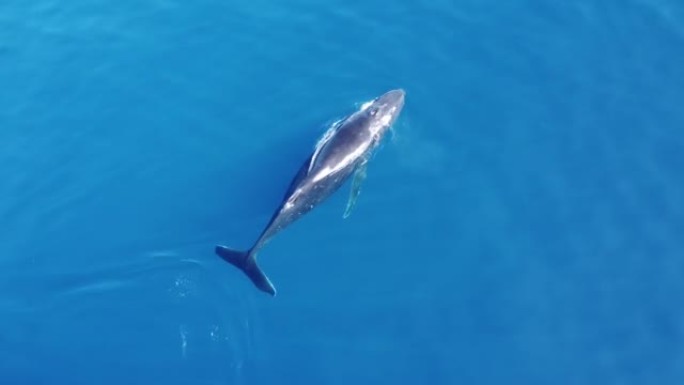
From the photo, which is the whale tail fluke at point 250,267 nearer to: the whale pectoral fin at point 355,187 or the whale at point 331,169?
the whale at point 331,169

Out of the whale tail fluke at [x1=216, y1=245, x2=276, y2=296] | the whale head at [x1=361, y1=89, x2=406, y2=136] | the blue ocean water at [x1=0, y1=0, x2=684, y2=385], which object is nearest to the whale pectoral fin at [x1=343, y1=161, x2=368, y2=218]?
the blue ocean water at [x1=0, y1=0, x2=684, y2=385]

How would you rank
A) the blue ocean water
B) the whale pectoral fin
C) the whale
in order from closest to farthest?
the blue ocean water → the whale → the whale pectoral fin

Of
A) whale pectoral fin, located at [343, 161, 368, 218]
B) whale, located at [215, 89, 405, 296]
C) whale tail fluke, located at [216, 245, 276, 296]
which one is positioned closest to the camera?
whale tail fluke, located at [216, 245, 276, 296]

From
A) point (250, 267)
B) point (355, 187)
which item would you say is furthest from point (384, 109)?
point (250, 267)

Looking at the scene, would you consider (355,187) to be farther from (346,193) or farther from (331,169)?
(331,169)

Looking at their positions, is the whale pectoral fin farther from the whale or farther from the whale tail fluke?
the whale tail fluke

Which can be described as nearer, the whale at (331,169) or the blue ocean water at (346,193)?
the blue ocean water at (346,193)

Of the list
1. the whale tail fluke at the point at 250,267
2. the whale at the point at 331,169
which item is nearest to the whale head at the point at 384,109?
the whale at the point at 331,169
